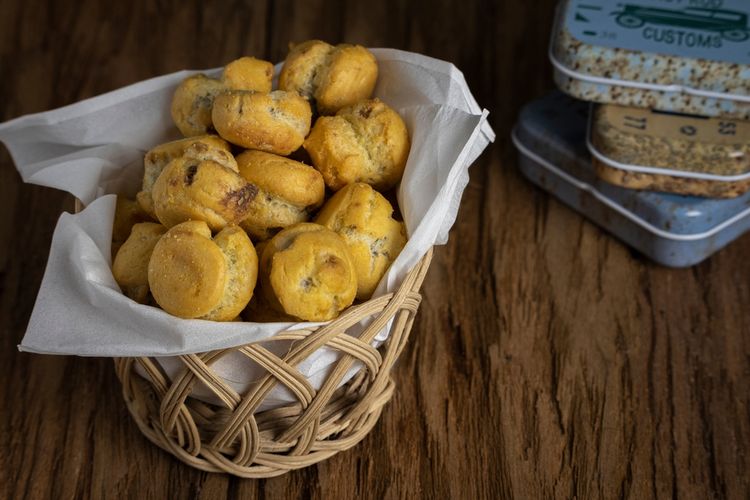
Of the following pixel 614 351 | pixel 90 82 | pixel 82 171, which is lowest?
pixel 614 351

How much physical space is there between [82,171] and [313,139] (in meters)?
0.23

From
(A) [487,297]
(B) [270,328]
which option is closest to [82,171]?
(B) [270,328]

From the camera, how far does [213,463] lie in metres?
0.88

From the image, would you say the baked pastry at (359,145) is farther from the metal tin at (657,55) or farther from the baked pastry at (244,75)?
the metal tin at (657,55)

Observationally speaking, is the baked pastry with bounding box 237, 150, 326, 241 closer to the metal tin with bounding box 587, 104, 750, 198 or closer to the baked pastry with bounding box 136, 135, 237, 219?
the baked pastry with bounding box 136, 135, 237, 219

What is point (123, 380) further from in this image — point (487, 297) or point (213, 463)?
point (487, 297)

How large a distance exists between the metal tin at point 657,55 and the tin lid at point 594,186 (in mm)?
91

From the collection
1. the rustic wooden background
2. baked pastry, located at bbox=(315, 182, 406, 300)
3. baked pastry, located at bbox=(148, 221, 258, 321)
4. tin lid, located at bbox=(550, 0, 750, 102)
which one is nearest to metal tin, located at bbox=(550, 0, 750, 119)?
tin lid, located at bbox=(550, 0, 750, 102)

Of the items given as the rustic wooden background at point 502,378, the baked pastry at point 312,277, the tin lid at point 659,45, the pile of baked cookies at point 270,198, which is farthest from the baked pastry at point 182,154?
the tin lid at point 659,45

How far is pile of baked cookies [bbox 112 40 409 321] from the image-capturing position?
75 centimetres

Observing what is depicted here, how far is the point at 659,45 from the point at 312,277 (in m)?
0.53

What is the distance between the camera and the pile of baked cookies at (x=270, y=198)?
29.6 inches

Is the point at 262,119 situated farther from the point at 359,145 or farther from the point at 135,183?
the point at 135,183

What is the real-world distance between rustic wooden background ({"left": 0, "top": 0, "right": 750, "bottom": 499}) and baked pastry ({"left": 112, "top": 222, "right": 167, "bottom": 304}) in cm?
20
